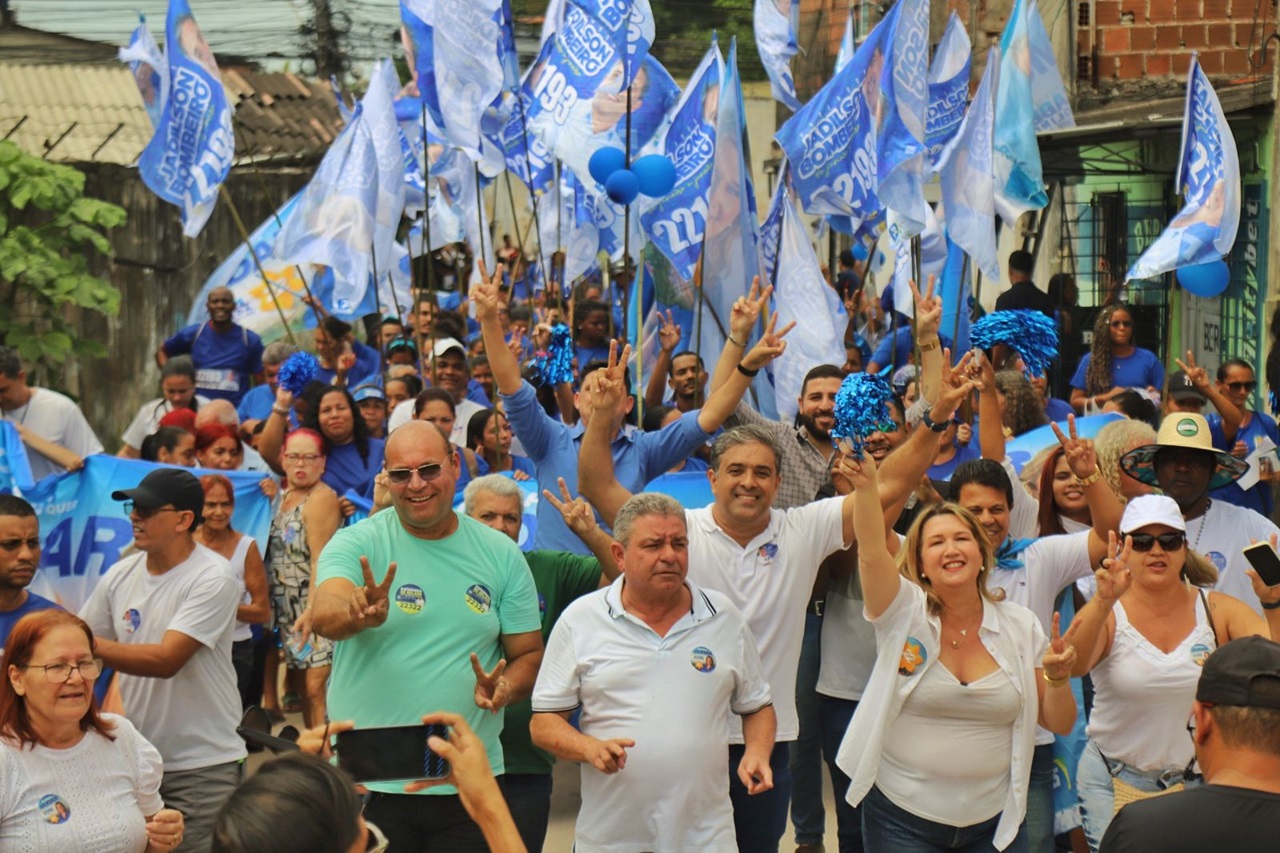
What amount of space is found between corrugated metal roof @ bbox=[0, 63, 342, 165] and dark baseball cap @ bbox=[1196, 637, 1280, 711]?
688 inches

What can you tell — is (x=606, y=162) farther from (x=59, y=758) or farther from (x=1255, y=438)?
(x=59, y=758)

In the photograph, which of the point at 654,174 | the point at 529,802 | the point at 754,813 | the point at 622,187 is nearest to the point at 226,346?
the point at 654,174

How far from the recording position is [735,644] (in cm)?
507

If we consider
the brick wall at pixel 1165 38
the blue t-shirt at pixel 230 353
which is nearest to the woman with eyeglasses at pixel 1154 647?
the blue t-shirt at pixel 230 353

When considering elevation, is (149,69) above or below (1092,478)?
above

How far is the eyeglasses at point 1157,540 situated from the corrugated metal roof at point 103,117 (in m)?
16.1

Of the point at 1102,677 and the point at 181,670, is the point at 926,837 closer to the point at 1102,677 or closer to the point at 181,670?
the point at 1102,677

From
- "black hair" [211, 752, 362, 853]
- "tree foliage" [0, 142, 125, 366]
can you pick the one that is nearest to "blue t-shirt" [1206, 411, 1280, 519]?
"black hair" [211, 752, 362, 853]

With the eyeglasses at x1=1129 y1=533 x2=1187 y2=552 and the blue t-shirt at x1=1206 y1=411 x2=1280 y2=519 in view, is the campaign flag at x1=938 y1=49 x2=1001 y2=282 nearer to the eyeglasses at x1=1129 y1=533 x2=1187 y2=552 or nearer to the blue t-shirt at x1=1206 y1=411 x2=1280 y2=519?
the blue t-shirt at x1=1206 y1=411 x2=1280 y2=519

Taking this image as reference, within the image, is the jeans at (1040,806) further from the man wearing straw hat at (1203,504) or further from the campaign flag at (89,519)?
the campaign flag at (89,519)

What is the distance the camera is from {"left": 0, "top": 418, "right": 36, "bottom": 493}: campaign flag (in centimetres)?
825

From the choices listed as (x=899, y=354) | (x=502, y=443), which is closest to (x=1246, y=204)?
(x=899, y=354)

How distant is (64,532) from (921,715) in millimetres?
4540

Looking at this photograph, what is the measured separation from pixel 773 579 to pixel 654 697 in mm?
993
